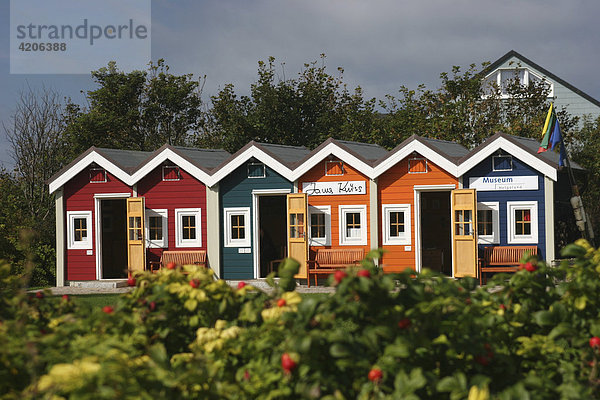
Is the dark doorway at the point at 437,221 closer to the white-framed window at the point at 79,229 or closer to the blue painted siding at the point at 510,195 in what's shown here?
the blue painted siding at the point at 510,195

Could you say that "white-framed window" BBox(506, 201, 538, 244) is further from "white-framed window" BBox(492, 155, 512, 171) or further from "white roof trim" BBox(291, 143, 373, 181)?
"white roof trim" BBox(291, 143, 373, 181)

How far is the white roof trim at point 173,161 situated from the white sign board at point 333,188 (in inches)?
114

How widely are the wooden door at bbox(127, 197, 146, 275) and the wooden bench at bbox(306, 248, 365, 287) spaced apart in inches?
192

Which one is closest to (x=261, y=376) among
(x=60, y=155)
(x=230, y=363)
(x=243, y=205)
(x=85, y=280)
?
(x=230, y=363)

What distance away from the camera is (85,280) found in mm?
22219

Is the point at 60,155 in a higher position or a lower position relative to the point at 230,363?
higher

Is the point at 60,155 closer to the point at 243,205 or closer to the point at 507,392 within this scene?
the point at 243,205

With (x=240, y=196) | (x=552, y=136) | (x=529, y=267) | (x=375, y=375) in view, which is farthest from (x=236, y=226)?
(x=375, y=375)

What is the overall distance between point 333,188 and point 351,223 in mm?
1066

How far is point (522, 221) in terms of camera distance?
19.1m

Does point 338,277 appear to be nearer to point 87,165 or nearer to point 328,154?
point 328,154

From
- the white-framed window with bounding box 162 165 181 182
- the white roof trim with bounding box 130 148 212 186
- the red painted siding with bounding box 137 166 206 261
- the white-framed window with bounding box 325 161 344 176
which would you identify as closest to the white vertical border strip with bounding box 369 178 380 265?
the white-framed window with bounding box 325 161 344 176

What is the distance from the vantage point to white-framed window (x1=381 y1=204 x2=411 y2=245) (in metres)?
20.1

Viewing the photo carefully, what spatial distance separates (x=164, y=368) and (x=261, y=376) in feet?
2.44
